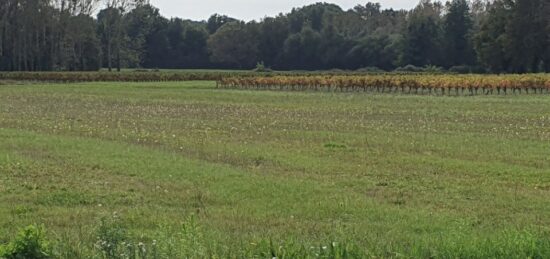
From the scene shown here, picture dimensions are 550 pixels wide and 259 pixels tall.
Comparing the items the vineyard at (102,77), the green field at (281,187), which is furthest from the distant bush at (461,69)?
the green field at (281,187)

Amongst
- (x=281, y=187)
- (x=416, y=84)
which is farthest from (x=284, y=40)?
(x=281, y=187)

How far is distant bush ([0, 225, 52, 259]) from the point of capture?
587 centimetres

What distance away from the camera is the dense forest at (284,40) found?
89.1 meters

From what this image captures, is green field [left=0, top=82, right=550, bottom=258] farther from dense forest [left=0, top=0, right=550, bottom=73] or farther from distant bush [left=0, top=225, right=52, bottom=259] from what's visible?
dense forest [left=0, top=0, right=550, bottom=73]

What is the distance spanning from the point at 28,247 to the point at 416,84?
1921 inches

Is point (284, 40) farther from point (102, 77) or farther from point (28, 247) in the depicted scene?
point (28, 247)

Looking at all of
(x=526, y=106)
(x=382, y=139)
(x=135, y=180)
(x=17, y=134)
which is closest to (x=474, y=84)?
(x=526, y=106)

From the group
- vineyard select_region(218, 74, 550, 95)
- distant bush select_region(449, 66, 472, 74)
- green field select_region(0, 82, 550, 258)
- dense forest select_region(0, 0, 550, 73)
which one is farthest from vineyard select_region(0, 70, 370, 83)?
green field select_region(0, 82, 550, 258)

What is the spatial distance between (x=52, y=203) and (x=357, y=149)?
29.3 feet

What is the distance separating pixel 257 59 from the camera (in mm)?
124812

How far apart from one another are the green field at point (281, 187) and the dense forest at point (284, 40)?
6893 centimetres

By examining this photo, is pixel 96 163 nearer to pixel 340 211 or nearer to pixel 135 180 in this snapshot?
pixel 135 180

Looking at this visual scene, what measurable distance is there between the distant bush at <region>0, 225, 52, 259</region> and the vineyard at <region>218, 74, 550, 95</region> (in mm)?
47203

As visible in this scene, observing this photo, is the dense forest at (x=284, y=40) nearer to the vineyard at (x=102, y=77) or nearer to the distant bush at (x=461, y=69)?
the distant bush at (x=461, y=69)
